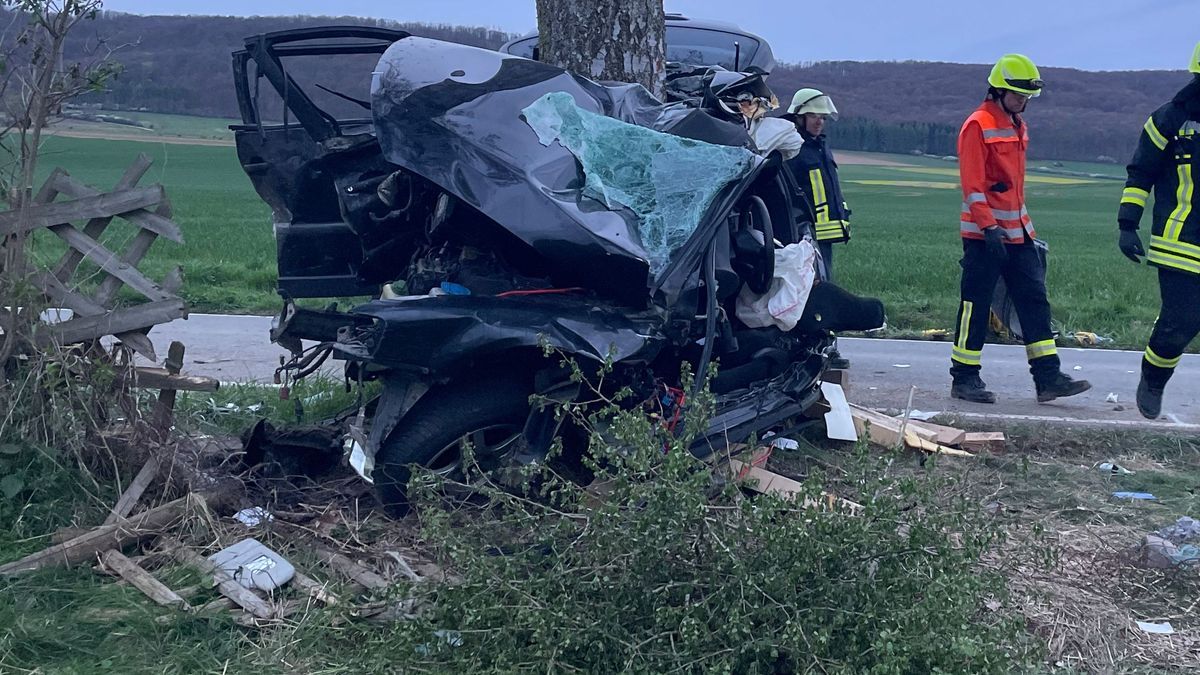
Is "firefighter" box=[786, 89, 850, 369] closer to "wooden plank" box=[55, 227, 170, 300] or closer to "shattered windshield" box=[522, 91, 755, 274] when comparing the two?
"shattered windshield" box=[522, 91, 755, 274]

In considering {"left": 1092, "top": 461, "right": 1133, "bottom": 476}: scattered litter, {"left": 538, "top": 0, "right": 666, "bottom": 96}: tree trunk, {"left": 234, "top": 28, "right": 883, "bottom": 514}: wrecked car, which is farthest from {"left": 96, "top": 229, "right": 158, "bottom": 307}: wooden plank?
{"left": 1092, "top": 461, "right": 1133, "bottom": 476}: scattered litter

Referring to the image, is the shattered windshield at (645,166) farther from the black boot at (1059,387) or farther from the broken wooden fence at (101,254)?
the black boot at (1059,387)

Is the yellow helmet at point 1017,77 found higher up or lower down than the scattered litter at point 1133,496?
higher up

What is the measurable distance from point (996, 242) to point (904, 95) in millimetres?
83137

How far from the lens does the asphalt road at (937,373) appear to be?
6.79m

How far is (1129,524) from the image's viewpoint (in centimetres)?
480

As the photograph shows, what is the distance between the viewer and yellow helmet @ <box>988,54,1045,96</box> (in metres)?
6.70

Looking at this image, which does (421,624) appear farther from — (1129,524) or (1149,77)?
(1149,77)

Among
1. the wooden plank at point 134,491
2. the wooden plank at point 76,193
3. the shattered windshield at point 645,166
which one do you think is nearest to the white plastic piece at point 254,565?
the wooden plank at point 134,491

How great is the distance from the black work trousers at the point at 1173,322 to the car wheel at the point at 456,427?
12.5 feet

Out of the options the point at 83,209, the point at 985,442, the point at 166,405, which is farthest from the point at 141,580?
the point at 985,442

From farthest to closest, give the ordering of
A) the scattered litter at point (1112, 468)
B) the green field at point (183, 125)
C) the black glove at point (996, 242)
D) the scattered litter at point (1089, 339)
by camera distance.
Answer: the green field at point (183, 125) → the scattered litter at point (1089, 339) → the black glove at point (996, 242) → the scattered litter at point (1112, 468)

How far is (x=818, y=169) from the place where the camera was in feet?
26.3

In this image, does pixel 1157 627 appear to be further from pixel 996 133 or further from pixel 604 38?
pixel 604 38
